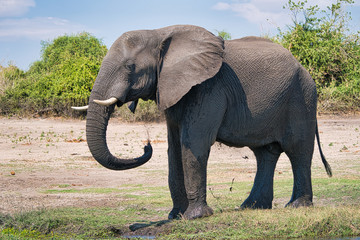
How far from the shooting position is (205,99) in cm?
692

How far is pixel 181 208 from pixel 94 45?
2071 cm

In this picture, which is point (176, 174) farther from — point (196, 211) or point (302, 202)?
point (302, 202)

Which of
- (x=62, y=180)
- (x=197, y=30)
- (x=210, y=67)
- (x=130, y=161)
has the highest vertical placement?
(x=197, y=30)

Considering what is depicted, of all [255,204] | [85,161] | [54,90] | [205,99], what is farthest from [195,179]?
[54,90]

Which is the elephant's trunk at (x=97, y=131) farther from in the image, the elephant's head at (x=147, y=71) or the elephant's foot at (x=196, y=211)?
the elephant's foot at (x=196, y=211)

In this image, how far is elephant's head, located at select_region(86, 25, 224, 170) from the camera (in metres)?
6.55

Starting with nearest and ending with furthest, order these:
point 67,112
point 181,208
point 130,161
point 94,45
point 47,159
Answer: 1. point 130,161
2. point 181,208
3. point 47,159
4. point 67,112
5. point 94,45

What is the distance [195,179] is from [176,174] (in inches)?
20.3

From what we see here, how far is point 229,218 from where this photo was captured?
7.01m

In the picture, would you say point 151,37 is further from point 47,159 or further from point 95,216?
point 47,159

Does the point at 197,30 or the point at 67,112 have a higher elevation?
the point at 197,30

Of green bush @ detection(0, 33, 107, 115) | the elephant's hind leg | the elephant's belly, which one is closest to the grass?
the elephant's hind leg

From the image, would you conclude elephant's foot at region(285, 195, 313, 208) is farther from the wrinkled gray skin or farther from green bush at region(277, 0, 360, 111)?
green bush at region(277, 0, 360, 111)

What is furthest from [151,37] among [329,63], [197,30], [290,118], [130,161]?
[329,63]
